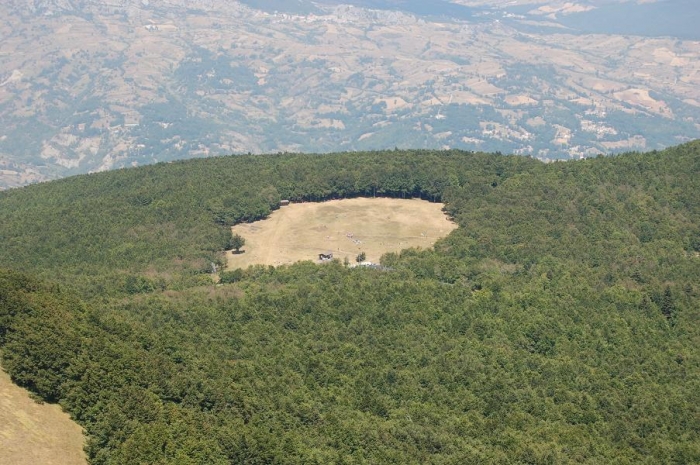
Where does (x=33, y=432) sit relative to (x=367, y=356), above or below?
above

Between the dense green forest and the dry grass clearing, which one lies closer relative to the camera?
the dry grass clearing

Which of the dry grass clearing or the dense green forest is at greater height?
the dry grass clearing

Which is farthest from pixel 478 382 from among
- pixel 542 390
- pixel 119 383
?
pixel 119 383

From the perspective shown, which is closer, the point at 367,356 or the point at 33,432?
the point at 33,432

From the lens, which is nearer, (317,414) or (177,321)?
(317,414)

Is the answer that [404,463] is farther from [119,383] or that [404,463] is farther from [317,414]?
[119,383]

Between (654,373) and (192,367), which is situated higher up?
(192,367)
